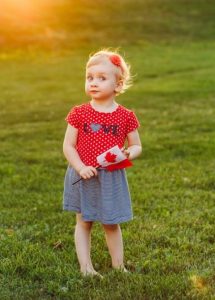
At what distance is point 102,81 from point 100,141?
527mm

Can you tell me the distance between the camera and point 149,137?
13.2 metres

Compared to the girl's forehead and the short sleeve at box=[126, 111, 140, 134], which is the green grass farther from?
the girl's forehead

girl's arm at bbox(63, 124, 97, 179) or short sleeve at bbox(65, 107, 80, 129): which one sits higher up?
short sleeve at bbox(65, 107, 80, 129)

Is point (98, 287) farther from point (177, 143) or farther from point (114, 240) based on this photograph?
point (177, 143)

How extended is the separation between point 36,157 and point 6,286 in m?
6.10

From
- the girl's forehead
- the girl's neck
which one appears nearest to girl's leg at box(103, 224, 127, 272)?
the girl's neck

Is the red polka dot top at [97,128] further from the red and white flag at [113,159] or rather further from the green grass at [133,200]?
the green grass at [133,200]

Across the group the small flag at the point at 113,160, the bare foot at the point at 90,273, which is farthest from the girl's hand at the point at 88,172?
the bare foot at the point at 90,273

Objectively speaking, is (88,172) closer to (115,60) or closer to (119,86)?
(119,86)

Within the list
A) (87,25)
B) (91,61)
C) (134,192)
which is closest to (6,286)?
(91,61)

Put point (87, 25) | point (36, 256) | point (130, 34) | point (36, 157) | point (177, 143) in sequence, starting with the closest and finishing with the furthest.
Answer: point (36, 256) → point (36, 157) → point (177, 143) → point (130, 34) → point (87, 25)

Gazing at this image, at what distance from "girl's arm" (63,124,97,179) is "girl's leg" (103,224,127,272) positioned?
0.67m

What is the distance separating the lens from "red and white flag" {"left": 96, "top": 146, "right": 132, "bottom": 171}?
5.49 meters

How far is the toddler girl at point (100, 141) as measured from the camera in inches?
222
